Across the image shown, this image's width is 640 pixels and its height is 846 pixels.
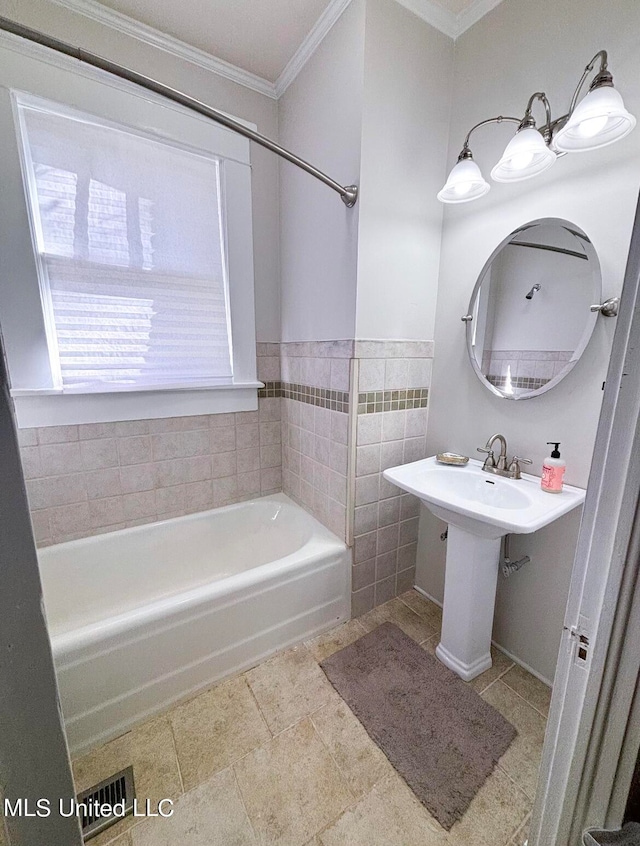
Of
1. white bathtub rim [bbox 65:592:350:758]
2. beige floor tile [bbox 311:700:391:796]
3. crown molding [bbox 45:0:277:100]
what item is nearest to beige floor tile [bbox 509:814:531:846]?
beige floor tile [bbox 311:700:391:796]

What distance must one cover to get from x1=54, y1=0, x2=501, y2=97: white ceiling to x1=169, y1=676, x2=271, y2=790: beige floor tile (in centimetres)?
275

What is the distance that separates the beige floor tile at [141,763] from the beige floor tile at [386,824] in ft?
1.67

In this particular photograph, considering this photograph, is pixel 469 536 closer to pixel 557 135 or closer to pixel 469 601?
pixel 469 601

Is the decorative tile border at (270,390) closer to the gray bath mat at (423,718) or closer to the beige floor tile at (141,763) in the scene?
the gray bath mat at (423,718)

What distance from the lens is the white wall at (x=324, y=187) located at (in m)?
1.35

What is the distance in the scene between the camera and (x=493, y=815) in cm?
100

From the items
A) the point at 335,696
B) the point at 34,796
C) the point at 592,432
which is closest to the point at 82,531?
the point at 335,696

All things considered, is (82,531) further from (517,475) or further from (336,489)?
(517,475)

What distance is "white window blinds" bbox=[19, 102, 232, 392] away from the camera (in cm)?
141

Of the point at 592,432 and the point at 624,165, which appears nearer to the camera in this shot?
the point at 624,165

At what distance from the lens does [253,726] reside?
48.5 inches

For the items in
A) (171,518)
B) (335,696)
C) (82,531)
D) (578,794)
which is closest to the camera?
(578,794)

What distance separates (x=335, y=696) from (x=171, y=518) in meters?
1.17

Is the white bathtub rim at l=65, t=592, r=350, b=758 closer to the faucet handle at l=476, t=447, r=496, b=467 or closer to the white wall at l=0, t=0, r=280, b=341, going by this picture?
the faucet handle at l=476, t=447, r=496, b=467
